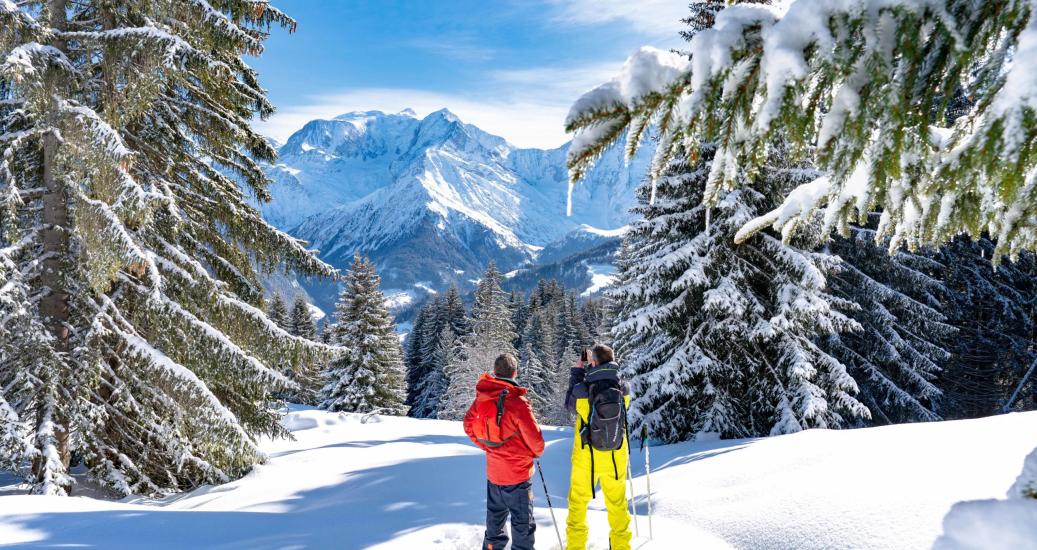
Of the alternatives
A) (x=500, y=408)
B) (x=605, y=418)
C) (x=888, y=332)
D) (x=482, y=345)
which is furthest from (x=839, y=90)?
(x=482, y=345)

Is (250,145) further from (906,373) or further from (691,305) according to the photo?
(906,373)

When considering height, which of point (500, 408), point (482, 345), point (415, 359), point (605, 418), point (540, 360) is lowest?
point (540, 360)

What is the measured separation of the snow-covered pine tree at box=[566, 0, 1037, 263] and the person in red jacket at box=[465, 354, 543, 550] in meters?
3.29

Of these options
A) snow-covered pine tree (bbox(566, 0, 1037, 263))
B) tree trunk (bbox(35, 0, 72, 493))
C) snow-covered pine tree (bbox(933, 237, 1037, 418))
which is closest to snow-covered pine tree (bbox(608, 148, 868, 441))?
snow-covered pine tree (bbox(566, 0, 1037, 263))

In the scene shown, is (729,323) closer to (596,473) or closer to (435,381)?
(596,473)

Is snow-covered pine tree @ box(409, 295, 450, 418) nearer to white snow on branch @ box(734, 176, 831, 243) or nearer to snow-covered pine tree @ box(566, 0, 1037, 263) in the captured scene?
white snow on branch @ box(734, 176, 831, 243)

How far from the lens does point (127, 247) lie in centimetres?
638

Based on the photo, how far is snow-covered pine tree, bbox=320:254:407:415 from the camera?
2636 centimetres

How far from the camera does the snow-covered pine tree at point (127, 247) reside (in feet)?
21.0

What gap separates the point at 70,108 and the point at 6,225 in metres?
1.74

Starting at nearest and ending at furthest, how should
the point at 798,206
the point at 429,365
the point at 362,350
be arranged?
the point at 798,206 < the point at 362,350 < the point at 429,365

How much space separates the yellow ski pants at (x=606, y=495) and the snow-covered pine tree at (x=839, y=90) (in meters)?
3.68

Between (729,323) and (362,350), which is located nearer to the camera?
(729,323)

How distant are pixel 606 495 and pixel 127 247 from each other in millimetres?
6128
